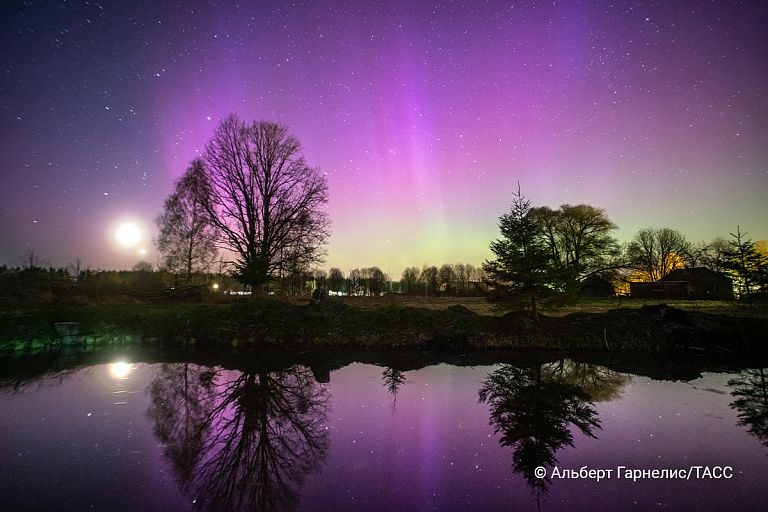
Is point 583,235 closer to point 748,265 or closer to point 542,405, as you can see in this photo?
point 748,265

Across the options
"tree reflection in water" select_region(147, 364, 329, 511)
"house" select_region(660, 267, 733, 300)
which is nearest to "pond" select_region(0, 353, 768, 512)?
"tree reflection in water" select_region(147, 364, 329, 511)

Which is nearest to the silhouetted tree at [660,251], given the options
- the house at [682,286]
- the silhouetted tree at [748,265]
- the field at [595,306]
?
the house at [682,286]

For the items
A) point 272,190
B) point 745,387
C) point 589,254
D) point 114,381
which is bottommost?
point 745,387

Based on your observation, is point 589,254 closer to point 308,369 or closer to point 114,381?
point 308,369

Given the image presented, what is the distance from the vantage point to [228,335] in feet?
61.7

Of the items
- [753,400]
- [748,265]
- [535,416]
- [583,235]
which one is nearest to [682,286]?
[583,235]

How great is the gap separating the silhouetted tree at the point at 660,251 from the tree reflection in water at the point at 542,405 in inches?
2597

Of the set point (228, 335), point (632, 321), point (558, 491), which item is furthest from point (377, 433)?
point (632, 321)

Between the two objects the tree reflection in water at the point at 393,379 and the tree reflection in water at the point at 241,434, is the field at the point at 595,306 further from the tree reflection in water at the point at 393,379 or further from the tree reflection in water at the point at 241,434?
the tree reflection in water at the point at 241,434

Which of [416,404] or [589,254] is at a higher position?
[589,254]

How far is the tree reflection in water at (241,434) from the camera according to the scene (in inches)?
195

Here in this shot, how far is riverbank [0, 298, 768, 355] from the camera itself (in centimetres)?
1636

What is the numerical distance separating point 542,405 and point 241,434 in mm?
7820

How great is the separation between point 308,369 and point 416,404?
553 cm
